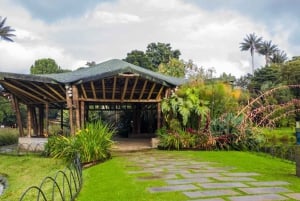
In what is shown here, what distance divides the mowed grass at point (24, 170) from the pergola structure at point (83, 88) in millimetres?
2065

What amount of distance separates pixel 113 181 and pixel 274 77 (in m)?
35.2

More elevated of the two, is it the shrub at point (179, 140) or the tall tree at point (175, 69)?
the tall tree at point (175, 69)

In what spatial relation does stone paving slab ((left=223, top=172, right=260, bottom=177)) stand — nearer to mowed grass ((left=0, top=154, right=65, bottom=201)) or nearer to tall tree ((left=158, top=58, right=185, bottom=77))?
mowed grass ((left=0, top=154, right=65, bottom=201))

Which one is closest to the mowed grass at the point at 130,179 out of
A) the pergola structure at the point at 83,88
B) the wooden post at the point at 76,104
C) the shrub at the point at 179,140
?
the shrub at the point at 179,140

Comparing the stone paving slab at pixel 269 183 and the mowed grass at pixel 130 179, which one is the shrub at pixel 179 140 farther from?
the stone paving slab at pixel 269 183

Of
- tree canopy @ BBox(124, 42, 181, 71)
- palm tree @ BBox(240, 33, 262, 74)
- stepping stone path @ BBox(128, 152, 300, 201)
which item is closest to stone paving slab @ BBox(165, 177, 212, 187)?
stepping stone path @ BBox(128, 152, 300, 201)

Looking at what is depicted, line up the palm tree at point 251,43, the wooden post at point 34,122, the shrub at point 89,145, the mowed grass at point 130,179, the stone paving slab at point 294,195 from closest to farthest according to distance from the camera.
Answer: the stone paving slab at point 294,195 < the mowed grass at point 130,179 < the shrub at point 89,145 < the wooden post at point 34,122 < the palm tree at point 251,43

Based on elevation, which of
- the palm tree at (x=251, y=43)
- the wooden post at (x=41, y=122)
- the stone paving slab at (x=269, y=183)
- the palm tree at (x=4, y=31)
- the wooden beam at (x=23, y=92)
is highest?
the palm tree at (x=251, y=43)

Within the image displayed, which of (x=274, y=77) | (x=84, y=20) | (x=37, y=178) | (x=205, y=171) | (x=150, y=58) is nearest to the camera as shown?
(x=205, y=171)

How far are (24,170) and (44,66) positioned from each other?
109ft

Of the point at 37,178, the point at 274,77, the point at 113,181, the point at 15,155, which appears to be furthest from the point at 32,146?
the point at 274,77

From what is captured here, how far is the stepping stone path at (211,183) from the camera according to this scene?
5.48 m

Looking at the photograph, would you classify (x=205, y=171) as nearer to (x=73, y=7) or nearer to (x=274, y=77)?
(x=73, y=7)

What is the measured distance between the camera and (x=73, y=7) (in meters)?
13.8
